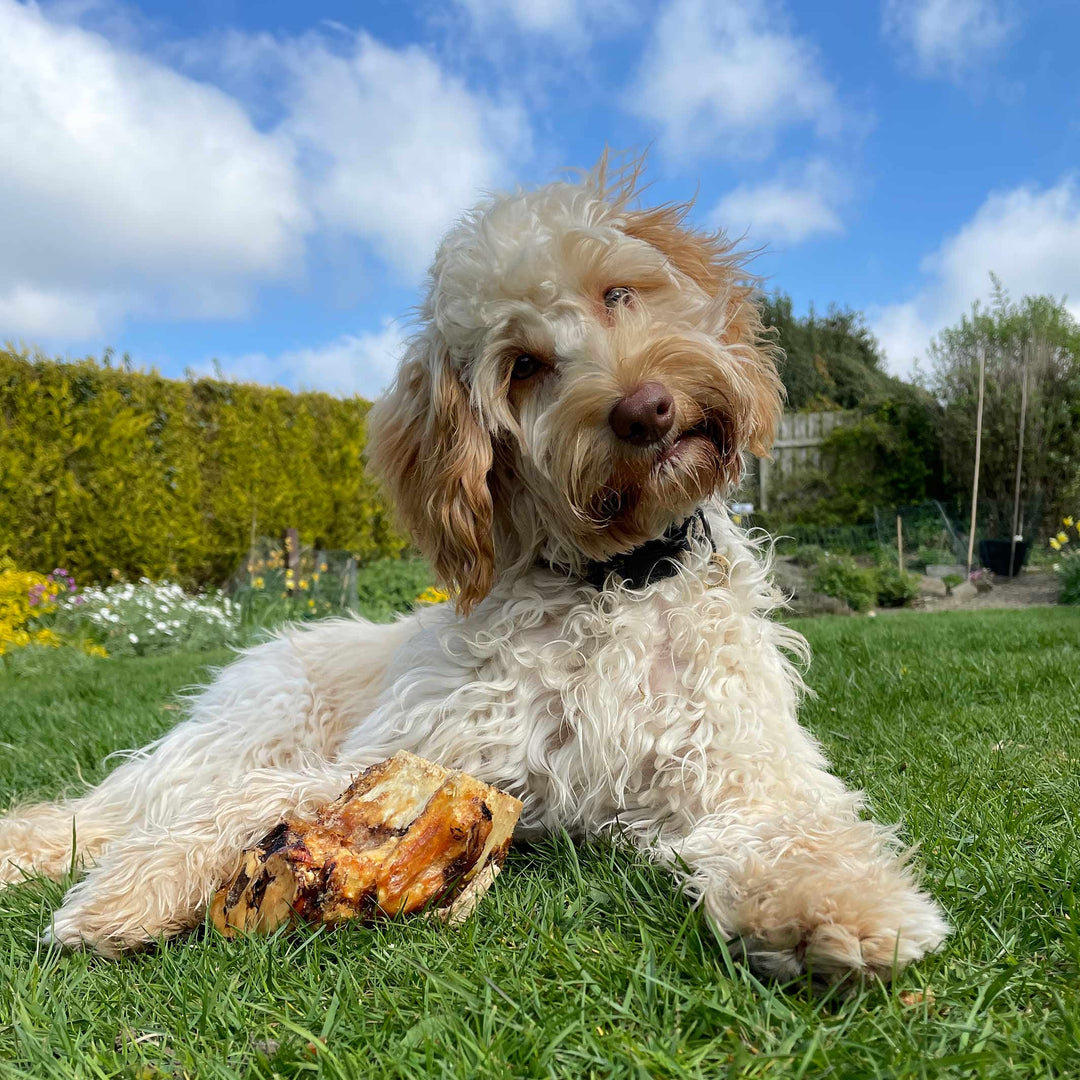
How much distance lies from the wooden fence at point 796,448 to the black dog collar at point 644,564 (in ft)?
49.3

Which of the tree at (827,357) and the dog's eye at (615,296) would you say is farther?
the tree at (827,357)

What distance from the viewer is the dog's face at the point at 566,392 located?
207 centimetres

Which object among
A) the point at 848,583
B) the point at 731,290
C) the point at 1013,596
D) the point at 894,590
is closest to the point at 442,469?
the point at 731,290

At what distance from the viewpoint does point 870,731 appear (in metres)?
3.31

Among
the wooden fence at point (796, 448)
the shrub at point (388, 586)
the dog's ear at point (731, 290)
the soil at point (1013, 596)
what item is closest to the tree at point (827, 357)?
the wooden fence at point (796, 448)

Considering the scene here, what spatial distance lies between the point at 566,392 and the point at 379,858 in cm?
111

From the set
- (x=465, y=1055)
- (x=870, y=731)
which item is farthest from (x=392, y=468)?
(x=870, y=731)

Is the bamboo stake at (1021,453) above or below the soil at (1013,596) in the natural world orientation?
above

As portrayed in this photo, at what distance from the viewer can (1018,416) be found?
1550 cm

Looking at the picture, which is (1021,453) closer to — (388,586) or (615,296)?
(388,586)

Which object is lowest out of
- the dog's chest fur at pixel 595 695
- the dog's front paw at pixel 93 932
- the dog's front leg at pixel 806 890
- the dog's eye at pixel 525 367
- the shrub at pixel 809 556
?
the shrub at pixel 809 556

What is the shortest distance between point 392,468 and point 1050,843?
6.12 ft

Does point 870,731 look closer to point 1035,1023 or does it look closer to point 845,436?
point 1035,1023

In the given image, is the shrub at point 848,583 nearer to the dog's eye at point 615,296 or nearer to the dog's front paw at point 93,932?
the dog's eye at point 615,296
